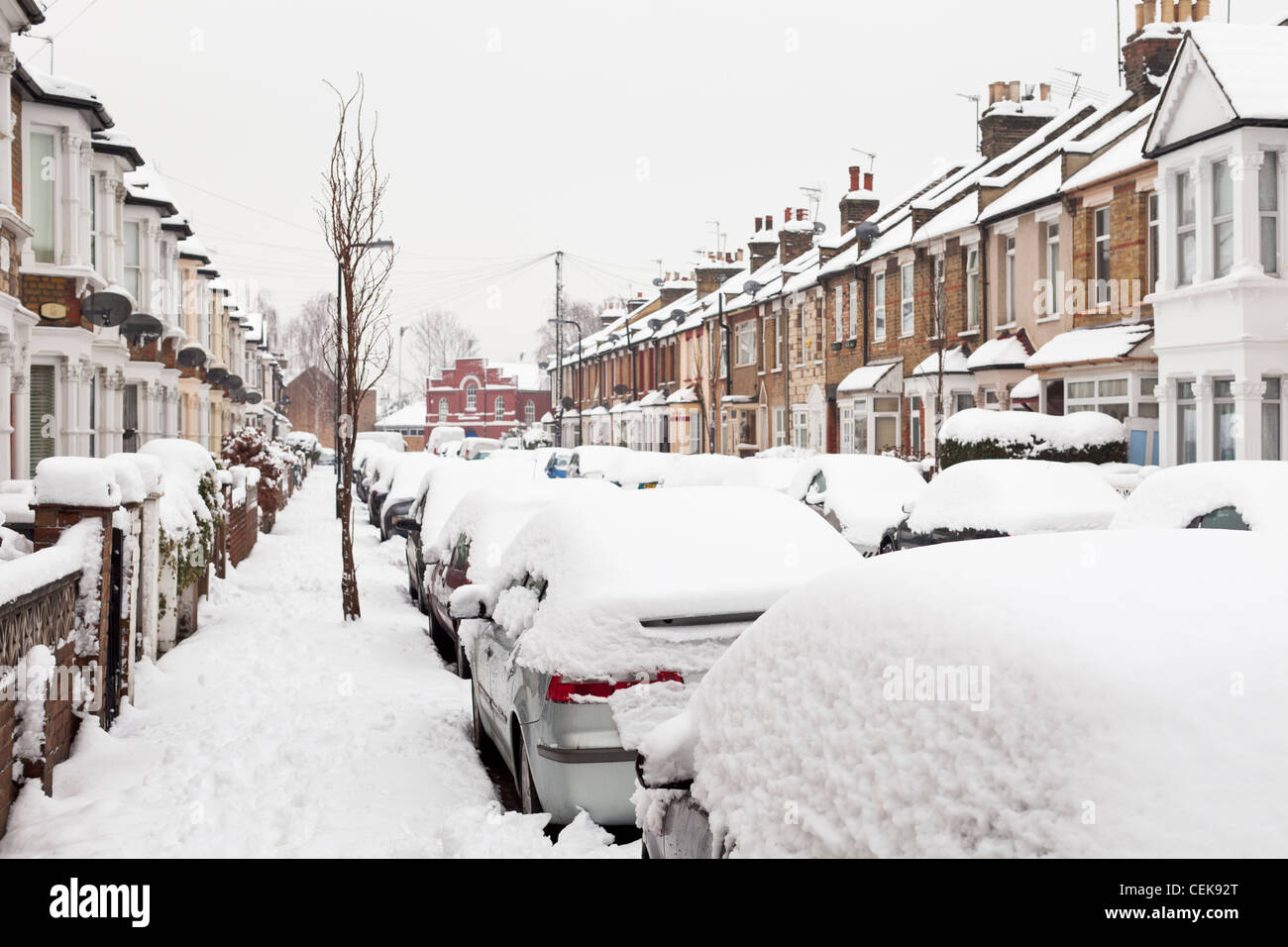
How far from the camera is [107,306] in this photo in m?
17.2

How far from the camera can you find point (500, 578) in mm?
6547

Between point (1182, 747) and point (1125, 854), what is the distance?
0.62ft

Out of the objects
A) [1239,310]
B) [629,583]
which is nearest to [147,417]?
[1239,310]

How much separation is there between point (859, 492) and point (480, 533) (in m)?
7.54

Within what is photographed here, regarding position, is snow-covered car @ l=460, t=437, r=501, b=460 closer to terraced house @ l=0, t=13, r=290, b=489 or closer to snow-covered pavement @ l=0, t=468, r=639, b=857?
terraced house @ l=0, t=13, r=290, b=489

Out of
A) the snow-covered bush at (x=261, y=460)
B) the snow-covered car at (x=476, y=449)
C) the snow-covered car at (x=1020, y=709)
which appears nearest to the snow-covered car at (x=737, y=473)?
the snow-covered bush at (x=261, y=460)

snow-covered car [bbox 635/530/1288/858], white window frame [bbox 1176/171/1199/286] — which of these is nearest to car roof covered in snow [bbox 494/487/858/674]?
snow-covered car [bbox 635/530/1288/858]

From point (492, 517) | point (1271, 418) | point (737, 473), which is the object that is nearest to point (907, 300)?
point (737, 473)

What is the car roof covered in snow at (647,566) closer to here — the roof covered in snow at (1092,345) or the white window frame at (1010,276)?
the roof covered in snow at (1092,345)

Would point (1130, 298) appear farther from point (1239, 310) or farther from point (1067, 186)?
point (1239, 310)

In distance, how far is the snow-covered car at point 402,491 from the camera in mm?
18750

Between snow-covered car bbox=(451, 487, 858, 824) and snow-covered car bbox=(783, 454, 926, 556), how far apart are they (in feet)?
26.0

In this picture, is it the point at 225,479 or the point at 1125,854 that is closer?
the point at 1125,854

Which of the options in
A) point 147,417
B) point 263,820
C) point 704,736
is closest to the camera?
point 704,736
